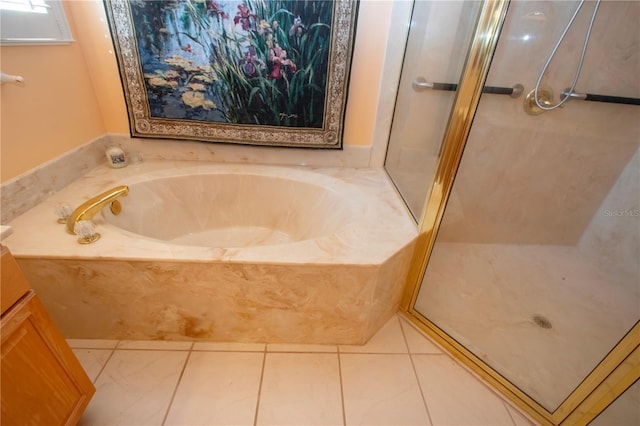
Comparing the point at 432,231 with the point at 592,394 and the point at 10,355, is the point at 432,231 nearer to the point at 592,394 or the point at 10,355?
the point at 592,394

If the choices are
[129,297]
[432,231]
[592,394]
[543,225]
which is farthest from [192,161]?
[543,225]

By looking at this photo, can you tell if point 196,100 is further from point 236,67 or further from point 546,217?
point 546,217

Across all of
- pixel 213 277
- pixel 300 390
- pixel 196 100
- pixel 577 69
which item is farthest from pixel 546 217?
pixel 196 100

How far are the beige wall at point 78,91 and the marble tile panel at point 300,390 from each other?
1.21 m

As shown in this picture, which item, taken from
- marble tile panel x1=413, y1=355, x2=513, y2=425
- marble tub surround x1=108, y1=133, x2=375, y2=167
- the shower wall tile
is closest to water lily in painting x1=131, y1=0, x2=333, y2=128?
marble tub surround x1=108, y1=133, x2=375, y2=167

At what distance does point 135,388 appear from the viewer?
38.7 inches

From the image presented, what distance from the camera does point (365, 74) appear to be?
1490mm

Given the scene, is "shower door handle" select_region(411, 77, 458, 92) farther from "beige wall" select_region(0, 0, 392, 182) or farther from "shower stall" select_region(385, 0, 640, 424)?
"beige wall" select_region(0, 0, 392, 182)

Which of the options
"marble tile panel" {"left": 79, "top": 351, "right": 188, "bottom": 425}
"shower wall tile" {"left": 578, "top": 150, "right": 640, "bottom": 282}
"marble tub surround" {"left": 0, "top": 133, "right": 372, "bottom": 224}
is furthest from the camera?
"shower wall tile" {"left": 578, "top": 150, "right": 640, "bottom": 282}

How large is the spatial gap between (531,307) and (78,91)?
8.32ft

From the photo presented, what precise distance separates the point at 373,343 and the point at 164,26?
1757 mm

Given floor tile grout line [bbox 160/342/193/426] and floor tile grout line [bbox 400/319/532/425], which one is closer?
floor tile grout line [bbox 160/342/193/426]

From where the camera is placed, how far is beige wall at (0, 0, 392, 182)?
3.53ft

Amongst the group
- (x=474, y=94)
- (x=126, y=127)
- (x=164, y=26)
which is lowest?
(x=126, y=127)
